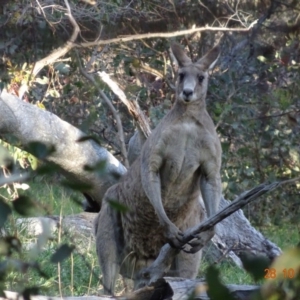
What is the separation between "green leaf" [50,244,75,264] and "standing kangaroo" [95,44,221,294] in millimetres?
3944

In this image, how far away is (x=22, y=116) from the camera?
20.6 feet

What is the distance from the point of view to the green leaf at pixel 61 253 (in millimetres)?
1092

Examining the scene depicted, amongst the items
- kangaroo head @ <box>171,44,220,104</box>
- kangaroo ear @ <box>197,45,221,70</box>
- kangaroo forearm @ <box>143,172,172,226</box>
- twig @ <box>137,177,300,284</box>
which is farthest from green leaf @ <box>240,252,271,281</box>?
kangaroo ear @ <box>197,45,221,70</box>

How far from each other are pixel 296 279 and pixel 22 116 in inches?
213

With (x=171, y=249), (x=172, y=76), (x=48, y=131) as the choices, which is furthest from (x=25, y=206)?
(x=172, y=76)

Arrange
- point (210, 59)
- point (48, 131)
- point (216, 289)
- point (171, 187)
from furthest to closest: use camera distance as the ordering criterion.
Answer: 1. point (48, 131)
2. point (210, 59)
3. point (171, 187)
4. point (216, 289)

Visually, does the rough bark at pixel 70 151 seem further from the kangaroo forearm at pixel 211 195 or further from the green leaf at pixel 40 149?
the green leaf at pixel 40 149

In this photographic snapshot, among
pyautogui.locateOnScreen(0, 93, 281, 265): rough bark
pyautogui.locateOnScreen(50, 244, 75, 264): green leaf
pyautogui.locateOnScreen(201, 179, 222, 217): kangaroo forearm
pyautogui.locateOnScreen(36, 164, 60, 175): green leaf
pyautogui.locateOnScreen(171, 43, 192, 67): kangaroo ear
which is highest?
pyautogui.locateOnScreen(36, 164, 60, 175): green leaf

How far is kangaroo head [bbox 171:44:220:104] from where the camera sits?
5.27 metres

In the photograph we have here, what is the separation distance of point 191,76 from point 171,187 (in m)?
0.77

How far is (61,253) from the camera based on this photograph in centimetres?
110

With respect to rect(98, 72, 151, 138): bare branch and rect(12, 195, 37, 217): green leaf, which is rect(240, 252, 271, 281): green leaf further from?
rect(98, 72, 151, 138): bare branch

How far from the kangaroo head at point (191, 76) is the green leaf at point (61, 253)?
4.17 meters

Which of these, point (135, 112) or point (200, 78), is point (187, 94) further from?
point (135, 112)
